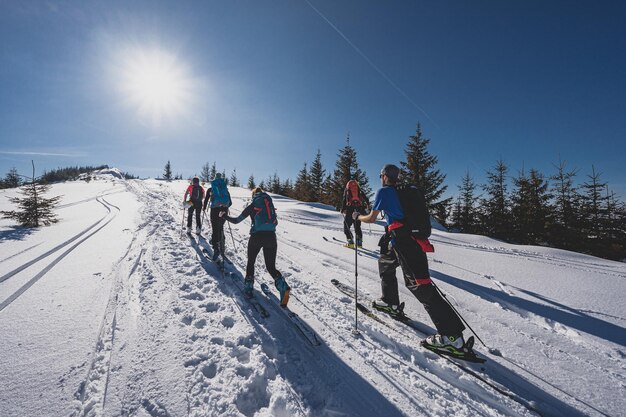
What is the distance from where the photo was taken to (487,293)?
536cm

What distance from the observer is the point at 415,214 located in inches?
146

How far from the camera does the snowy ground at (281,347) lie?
2.61 m

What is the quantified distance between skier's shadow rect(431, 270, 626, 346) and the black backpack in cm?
294

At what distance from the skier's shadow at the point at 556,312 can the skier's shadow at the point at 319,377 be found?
3.60 metres

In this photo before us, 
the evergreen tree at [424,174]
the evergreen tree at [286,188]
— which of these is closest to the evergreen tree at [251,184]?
Result: the evergreen tree at [286,188]

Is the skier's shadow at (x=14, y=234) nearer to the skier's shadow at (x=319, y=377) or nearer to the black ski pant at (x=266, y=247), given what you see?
the black ski pant at (x=266, y=247)

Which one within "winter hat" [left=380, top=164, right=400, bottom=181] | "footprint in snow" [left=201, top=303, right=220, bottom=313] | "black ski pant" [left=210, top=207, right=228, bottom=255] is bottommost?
"footprint in snow" [left=201, top=303, right=220, bottom=313]

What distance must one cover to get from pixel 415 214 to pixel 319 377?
2622 mm

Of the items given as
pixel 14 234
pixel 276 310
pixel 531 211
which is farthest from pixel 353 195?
pixel 531 211

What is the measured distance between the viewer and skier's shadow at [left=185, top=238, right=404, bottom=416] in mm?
2627

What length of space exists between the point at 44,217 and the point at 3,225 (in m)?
1.37

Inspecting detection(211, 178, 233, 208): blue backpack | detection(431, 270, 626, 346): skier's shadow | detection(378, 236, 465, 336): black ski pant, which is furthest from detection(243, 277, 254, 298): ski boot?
detection(431, 270, 626, 346): skier's shadow

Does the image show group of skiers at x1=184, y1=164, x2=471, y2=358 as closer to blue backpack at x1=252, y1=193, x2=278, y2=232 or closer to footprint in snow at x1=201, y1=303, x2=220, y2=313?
blue backpack at x1=252, y1=193, x2=278, y2=232

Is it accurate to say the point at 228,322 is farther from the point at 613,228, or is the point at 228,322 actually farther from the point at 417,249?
the point at 613,228
